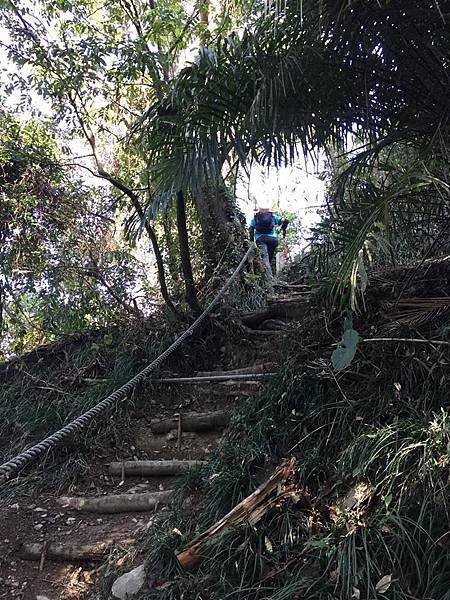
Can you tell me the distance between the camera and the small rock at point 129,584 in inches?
96.8

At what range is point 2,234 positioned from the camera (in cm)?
507

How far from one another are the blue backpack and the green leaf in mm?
4395

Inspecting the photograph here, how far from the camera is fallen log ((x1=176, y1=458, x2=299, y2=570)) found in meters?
2.39

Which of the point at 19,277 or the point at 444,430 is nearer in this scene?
the point at 444,430

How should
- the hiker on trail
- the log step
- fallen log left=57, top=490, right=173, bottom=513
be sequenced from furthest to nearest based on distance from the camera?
the hiker on trail
the log step
fallen log left=57, top=490, right=173, bottom=513

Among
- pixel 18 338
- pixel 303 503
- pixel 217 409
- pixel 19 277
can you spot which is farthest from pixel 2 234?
pixel 303 503

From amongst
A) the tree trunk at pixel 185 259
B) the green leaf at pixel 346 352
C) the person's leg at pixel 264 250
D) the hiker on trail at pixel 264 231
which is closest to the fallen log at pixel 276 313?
the tree trunk at pixel 185 259

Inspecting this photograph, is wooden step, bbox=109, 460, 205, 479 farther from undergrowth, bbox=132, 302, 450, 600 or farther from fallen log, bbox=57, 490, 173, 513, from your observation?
undergrowth, bbox=132, 302, 450, 600

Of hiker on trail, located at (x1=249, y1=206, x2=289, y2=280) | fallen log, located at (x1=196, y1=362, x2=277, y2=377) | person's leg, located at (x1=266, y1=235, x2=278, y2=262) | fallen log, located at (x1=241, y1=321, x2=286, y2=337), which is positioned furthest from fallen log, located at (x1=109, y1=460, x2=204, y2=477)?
person's leg, located at (x1=266, y1=235, x2=278, y2=262)

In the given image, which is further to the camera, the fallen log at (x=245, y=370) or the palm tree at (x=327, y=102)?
the fallen log at (x=245, y=370)

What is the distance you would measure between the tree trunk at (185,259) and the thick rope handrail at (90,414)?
14 centimetres

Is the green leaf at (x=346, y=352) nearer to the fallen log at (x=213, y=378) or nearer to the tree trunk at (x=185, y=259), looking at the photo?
the fallen log at (x=213, y=378)

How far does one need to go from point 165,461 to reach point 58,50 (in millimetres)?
3606

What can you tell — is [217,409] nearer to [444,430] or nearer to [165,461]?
[165,461]
